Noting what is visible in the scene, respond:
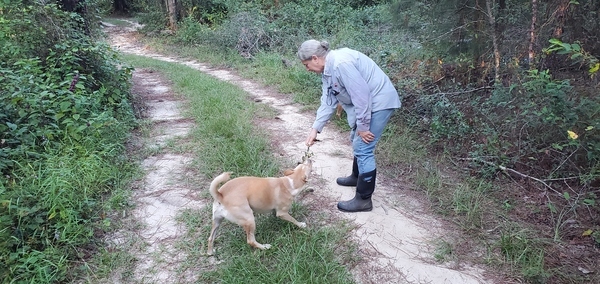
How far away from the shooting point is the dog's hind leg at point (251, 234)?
9.14ft

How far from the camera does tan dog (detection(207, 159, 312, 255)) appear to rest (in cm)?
276

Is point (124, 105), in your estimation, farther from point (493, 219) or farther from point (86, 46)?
point (493, 219)

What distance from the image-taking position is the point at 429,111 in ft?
18.6

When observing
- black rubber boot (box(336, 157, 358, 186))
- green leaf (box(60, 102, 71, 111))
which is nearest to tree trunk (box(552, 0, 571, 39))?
black rubber boot (box(336, 157, 358, 186))

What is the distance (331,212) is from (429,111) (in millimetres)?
2864

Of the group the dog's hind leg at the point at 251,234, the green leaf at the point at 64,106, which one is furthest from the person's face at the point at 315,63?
the green leaf at the point at 64,106

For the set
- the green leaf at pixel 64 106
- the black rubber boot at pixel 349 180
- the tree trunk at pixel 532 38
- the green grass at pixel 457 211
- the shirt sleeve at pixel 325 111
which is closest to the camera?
the green grass at pixel 457 211

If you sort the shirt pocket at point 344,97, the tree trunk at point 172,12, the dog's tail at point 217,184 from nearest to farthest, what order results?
the dog's tail at point 217,184
the shirt pocket at point 344,97
the tree trunk at point 172,12

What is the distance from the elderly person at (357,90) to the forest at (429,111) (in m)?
1.39

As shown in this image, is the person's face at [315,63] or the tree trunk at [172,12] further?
the tree trunk at [172,12]

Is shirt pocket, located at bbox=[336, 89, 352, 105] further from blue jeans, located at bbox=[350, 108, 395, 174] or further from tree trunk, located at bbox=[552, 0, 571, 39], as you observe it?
tree trunk, located at bbox=[552, 0, 571, 39]

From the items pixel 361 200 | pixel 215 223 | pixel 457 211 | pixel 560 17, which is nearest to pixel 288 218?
pixel 215 223

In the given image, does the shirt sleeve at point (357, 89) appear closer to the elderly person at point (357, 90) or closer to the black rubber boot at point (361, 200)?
the elderly person at point (357, 90)

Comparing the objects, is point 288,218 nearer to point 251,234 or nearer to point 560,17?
point 251,234
